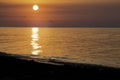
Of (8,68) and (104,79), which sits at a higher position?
(8,68)

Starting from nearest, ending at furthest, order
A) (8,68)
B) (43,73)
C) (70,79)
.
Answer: (70,79), (43,73), (8,68)

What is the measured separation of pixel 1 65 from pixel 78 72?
683 cm

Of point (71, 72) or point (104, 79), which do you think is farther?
point (71, 72)

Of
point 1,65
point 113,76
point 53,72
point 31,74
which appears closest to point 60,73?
point 53,72

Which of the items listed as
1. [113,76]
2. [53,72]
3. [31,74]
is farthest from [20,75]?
[113,76]

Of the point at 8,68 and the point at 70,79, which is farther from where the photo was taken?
the point at 8,68

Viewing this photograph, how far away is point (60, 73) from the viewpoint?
76.7 feet

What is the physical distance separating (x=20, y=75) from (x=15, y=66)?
3919 mm

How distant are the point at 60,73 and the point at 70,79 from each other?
6.46 feet

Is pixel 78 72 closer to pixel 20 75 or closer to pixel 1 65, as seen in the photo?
pixel 20 75

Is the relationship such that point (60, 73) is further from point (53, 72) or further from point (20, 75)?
point (20, 75)

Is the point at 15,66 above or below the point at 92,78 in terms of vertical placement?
above

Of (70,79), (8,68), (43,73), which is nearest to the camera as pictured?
(70,79)

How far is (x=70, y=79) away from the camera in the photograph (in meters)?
21.5
